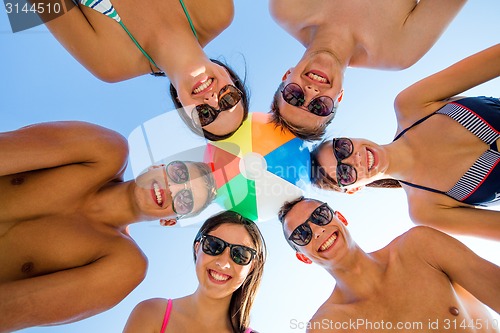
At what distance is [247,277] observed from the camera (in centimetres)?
340

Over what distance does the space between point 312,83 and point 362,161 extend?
0.78 m

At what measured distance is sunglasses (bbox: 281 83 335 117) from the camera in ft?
10.6

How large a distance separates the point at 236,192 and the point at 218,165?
0.31m

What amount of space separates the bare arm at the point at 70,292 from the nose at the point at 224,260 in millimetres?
688

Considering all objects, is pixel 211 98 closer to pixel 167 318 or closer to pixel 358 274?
Result: pixel 167 318

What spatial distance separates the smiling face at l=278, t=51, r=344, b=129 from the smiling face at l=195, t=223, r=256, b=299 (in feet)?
3.54

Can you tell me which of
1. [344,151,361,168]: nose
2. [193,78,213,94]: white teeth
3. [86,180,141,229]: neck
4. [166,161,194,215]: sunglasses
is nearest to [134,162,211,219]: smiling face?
[166,161,194,215]: sunglasses

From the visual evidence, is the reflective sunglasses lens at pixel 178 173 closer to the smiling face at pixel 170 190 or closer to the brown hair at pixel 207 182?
the smiling face at pixel 170 190

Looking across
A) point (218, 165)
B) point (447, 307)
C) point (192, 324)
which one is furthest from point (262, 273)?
point (447, 307)

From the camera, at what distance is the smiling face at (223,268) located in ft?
10.4

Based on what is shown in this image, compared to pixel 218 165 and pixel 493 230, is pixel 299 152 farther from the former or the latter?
pixel 493 230

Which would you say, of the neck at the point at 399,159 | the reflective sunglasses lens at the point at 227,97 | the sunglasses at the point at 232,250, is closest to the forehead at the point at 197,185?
the sunglasses at the point at 232,250

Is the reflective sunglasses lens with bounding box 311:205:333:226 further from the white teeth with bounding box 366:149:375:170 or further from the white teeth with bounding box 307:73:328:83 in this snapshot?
the white teeth with bounding box 307:73:328:83

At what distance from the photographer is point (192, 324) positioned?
3.21 meters
